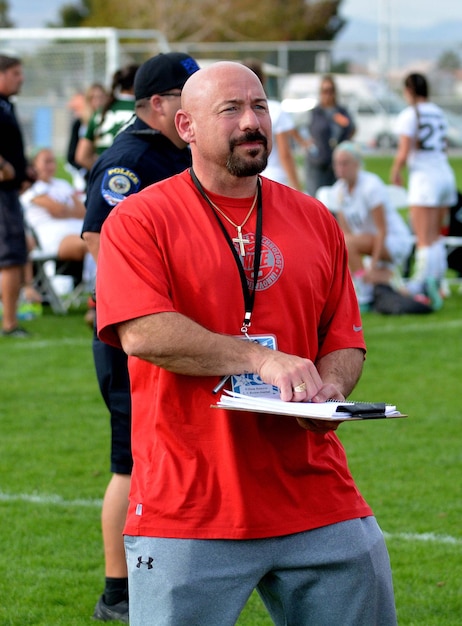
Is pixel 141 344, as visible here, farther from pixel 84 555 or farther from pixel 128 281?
pixel 84 555

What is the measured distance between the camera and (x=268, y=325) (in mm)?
3148

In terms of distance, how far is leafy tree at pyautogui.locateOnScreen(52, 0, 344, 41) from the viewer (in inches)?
2661

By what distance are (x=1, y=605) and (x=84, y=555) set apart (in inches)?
24.6

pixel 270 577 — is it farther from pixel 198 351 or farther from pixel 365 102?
pixel 365 102

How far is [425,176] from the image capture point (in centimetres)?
1288

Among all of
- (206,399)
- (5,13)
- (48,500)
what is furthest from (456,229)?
(5,13)

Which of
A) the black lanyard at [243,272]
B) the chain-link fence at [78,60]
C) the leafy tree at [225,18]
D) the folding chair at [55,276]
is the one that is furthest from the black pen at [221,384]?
the leafy tree at [225,18]

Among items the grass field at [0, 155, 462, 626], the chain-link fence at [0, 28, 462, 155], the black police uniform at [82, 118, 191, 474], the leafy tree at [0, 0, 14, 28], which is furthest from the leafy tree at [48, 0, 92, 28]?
the black police uniform at [82, 118, 191, 474]

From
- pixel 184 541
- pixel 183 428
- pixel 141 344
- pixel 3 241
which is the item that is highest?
pixel 141 344

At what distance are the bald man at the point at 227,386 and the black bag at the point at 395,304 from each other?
904 centimetres

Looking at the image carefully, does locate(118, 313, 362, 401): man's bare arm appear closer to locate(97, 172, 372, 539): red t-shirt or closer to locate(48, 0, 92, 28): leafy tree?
locate(97, 172, 372, 539): red t-shirt

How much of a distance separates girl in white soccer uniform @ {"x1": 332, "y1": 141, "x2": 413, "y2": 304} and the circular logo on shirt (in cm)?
897

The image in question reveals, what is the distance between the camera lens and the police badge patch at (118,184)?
176 inches

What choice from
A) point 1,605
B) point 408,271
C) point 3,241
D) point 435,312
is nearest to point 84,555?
point 1,605
